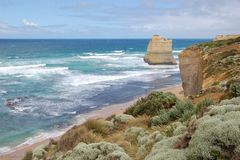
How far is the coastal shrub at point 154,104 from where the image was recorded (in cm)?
1474

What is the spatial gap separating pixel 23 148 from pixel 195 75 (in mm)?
11901

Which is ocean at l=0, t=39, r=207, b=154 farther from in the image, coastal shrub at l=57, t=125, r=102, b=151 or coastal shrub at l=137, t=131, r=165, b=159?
coastal shrub at l=137, t=131, r=165, b=159

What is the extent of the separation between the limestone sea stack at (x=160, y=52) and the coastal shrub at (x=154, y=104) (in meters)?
63.1

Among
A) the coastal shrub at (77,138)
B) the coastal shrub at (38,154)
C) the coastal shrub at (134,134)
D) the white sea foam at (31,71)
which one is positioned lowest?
the white sea foam at (31,71)

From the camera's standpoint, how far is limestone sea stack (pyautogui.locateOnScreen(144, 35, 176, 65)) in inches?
3078

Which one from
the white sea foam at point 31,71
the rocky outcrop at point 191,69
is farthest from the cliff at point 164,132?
the white sea foam at point 31,71

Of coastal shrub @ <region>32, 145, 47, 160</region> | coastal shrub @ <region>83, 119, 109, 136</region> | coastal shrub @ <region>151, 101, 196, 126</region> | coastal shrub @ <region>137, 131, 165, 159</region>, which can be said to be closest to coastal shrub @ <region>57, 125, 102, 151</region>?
coastal shrub @ <region>83, 119, 109, 136</region>

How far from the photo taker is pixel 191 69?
27234 mm

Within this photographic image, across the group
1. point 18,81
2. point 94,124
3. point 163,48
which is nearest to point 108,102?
point 18,81

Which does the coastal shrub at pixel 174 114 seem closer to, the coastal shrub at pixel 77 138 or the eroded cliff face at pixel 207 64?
the coastal shrub at pixel 77 138

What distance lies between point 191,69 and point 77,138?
16.5 metres

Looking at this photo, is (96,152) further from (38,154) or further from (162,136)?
(38,154)

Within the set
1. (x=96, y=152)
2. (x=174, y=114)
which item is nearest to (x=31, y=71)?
(x=174, y=114)

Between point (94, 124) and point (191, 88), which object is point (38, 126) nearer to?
point (191, 88)
